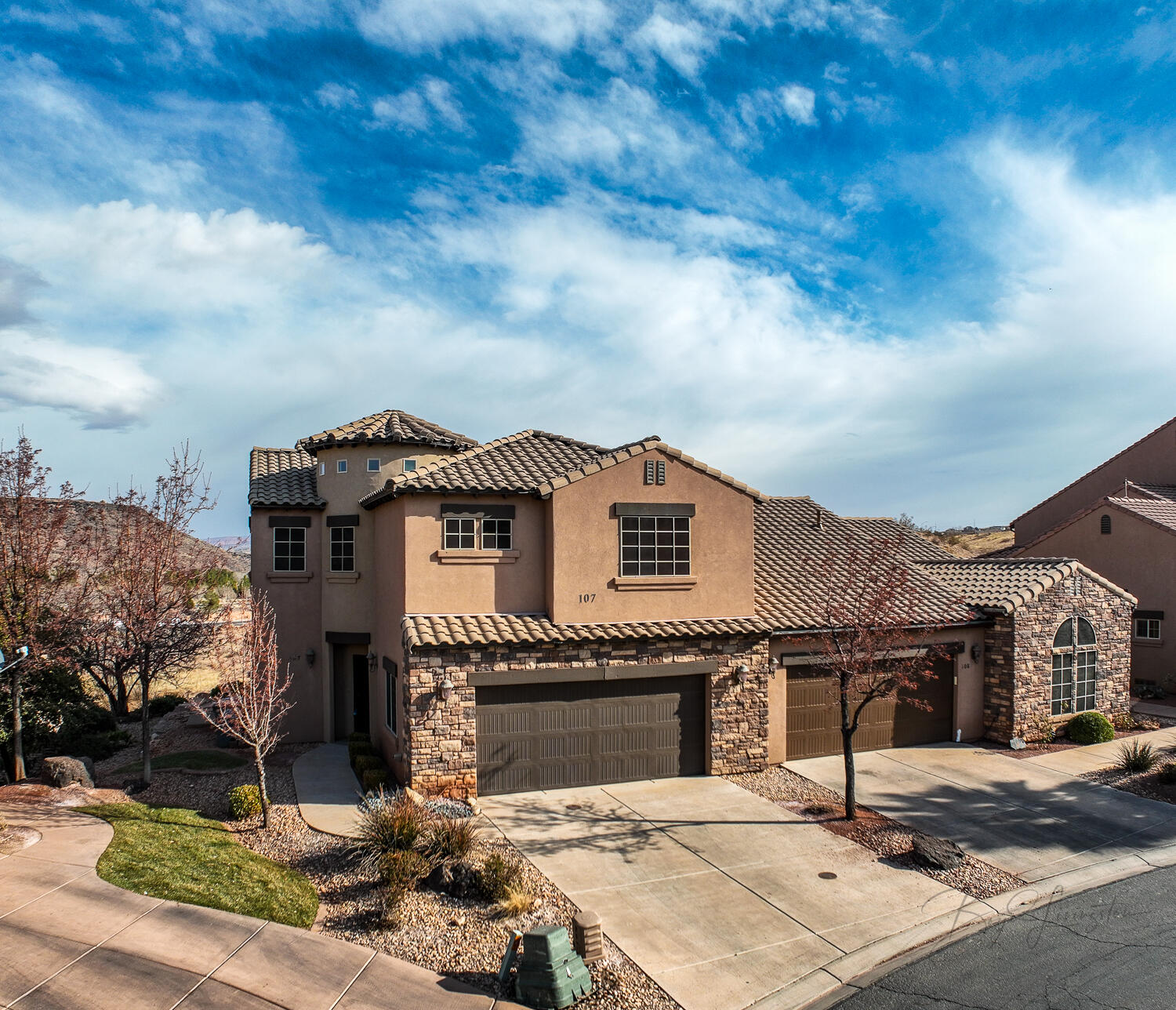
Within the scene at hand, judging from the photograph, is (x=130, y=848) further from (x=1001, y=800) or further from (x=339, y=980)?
(x=1001, y=800)

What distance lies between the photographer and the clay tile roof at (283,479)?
19.2 m

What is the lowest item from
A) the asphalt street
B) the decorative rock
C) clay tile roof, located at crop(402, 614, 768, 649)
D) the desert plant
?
the asphalt street

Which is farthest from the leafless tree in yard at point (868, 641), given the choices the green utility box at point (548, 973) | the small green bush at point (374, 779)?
the small green bush at point (374, 779)

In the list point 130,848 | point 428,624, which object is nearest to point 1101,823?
point 428,624

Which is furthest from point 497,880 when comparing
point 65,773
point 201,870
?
point 65,773

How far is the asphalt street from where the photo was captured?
27.2ft

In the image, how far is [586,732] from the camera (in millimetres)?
15219

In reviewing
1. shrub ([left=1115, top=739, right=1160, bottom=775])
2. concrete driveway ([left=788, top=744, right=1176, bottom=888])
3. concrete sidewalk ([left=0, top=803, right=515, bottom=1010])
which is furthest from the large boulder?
shrub ([left=1115, top=739, right=1160, bottom=775])

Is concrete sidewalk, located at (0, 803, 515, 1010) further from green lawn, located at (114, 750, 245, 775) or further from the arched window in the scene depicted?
the arched window

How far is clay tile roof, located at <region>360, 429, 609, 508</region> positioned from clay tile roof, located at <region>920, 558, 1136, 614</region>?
10208 millimetres

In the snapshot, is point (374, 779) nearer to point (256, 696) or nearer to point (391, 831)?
point (256, 696)

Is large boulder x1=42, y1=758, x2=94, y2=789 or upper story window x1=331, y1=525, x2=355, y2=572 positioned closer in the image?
large boulder x1=42, y1=758, x2=94, y2=789

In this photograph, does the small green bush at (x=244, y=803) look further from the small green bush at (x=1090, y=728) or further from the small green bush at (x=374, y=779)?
the small green bush at (x=1090, y=728)

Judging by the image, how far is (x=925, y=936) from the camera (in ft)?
31.6
